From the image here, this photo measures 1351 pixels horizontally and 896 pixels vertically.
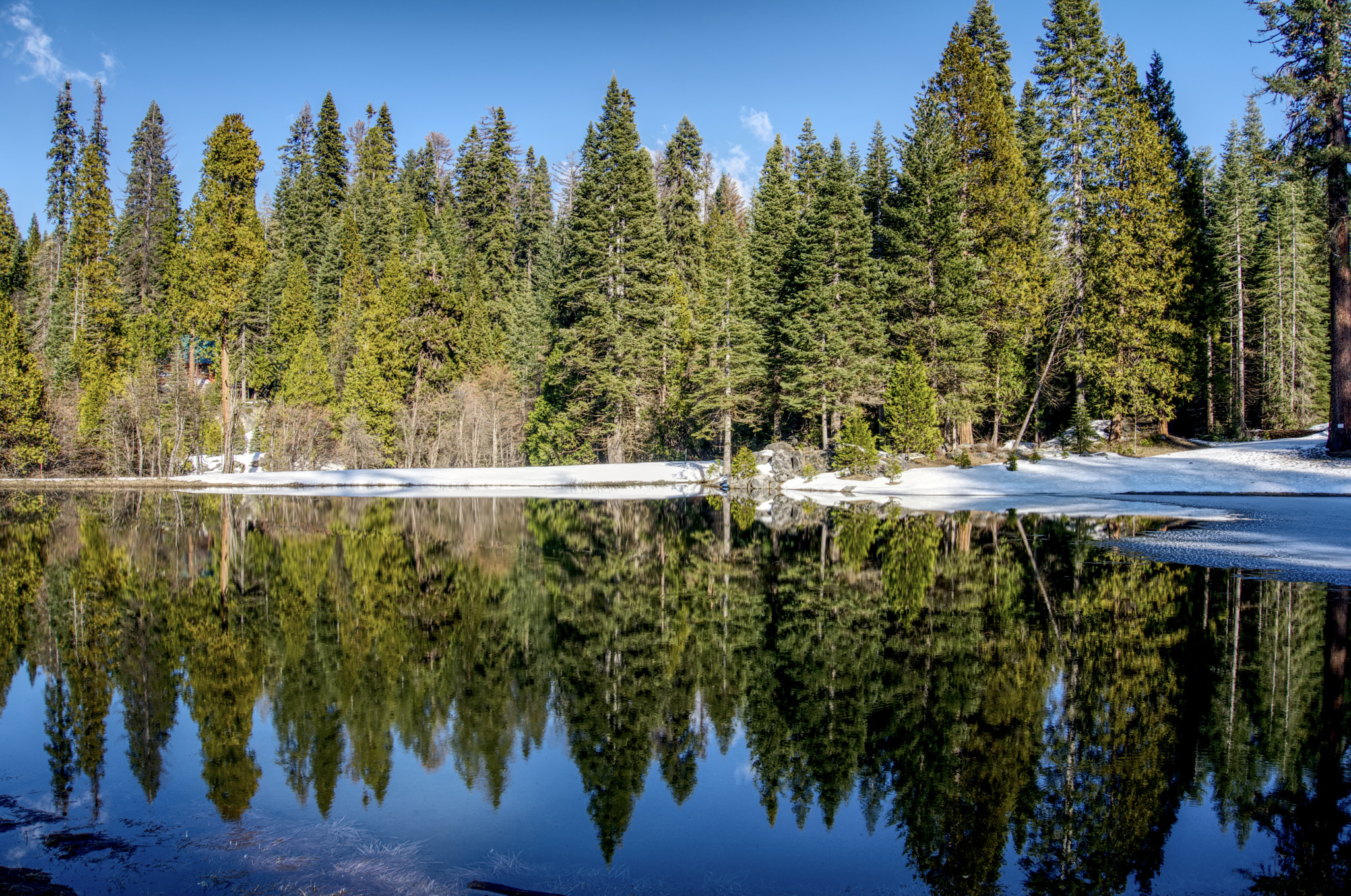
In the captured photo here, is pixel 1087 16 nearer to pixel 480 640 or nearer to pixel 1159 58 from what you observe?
pixel 1159 58

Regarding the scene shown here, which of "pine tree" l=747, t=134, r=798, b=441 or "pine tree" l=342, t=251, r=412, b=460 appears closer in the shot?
"pine tree" l=747, t=134, r=798, b=441

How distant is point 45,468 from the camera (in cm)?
4100

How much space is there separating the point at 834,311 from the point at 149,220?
5162cm

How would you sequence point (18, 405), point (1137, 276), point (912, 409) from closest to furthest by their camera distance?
point (1137, 276), point (912, 409), point (18, 405)

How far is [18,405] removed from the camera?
37.9 m

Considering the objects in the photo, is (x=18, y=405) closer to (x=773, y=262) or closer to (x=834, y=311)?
(x=773, y=262)

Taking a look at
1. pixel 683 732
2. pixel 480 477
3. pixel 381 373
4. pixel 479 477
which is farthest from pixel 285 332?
pixel 683 732

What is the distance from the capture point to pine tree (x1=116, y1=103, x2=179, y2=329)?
55.8 metres

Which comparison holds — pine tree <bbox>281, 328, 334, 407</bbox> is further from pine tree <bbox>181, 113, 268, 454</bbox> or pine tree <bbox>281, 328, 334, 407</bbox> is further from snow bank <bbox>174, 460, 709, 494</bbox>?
snow bank <bbox>174, 460, 709, 494</bbox>

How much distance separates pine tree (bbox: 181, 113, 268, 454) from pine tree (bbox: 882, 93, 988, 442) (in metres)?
32.9

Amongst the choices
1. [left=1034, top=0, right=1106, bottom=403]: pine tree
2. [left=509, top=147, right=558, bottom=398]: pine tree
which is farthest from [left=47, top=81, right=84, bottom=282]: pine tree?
[left=1034, top=0, right=1106, bottom=403]: pine tree

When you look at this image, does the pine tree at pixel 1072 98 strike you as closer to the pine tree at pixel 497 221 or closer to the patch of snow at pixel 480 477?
the patch of snow at pixel 480 477

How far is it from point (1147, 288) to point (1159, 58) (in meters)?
12.9

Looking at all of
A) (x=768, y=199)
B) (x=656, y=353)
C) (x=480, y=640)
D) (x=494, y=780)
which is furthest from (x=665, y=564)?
(x=768, y=199)
